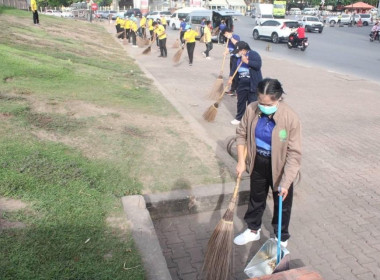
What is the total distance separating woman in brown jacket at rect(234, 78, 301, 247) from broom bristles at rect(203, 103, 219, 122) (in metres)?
3.89

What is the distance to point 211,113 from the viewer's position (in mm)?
7480

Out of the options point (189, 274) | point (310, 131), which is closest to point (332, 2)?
point (310, 131)

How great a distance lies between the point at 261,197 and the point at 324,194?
5.17 ft

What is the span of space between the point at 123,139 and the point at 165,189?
5.19 feet

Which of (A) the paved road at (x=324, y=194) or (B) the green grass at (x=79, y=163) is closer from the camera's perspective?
(B) the green grass at (x=79, y=163)

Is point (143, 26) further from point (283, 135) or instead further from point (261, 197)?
point (283, 135)

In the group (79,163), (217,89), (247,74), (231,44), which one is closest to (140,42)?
(231,44)

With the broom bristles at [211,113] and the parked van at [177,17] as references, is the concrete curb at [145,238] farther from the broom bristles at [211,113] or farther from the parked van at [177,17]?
the parked van at [177,17]

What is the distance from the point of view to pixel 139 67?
43.8 ft

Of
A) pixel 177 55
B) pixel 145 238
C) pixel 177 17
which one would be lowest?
pixel 145 238

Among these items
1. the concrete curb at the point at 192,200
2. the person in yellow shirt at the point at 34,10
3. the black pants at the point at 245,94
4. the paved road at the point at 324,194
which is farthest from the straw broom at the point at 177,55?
the concrete curb at the point at 192,200

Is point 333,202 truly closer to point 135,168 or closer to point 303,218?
point 303,218

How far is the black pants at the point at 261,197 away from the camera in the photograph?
341cm

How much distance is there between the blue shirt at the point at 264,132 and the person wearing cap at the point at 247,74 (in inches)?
132
